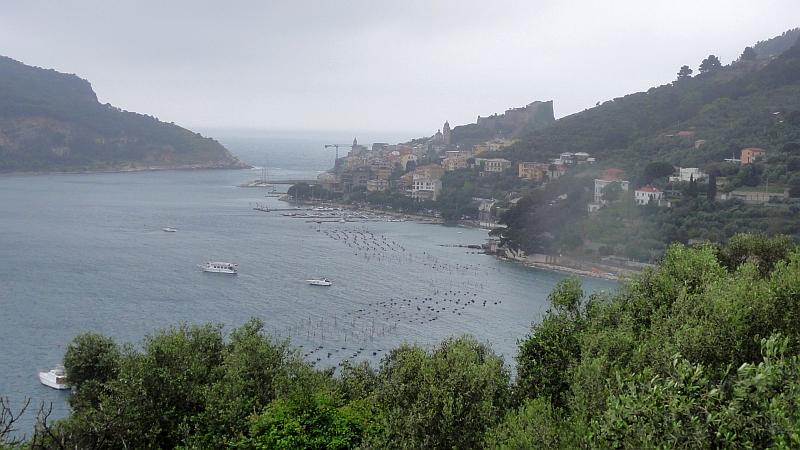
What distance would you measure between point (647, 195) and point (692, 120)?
9.11 meters

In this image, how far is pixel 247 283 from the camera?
48.4ft

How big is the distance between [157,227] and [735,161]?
1709 centimetres

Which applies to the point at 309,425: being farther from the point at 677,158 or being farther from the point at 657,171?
the point at 677,158

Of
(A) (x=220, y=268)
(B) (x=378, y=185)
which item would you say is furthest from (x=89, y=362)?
(B) (x=378, y=185)

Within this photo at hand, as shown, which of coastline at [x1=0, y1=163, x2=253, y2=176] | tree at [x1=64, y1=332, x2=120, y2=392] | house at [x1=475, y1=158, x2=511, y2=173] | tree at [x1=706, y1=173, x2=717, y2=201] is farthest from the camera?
coastline at [x1=0, y1=163, x2=253, y2=176]

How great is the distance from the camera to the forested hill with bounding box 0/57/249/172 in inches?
1731

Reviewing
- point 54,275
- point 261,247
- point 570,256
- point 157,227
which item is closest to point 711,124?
point 570,256

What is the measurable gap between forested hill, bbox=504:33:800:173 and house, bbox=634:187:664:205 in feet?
9.92

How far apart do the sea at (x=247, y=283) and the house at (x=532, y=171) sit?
4.41m

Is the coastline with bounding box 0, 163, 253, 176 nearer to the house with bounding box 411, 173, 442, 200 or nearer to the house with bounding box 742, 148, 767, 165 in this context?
the house with bounding box 411, 173, 442, 200

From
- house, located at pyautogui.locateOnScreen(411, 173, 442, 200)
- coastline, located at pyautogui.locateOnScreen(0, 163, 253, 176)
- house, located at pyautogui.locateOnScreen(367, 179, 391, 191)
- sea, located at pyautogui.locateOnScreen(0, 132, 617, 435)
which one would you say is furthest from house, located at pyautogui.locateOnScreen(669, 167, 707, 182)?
coastline, located at pyautogui.locateOnScreen(0, 163, 253, 176)

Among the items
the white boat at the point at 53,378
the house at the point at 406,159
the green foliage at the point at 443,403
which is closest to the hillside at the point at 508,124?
the house at the point at 406,159

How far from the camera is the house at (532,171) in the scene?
27.5 metres

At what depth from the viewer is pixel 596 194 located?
21.9 m
